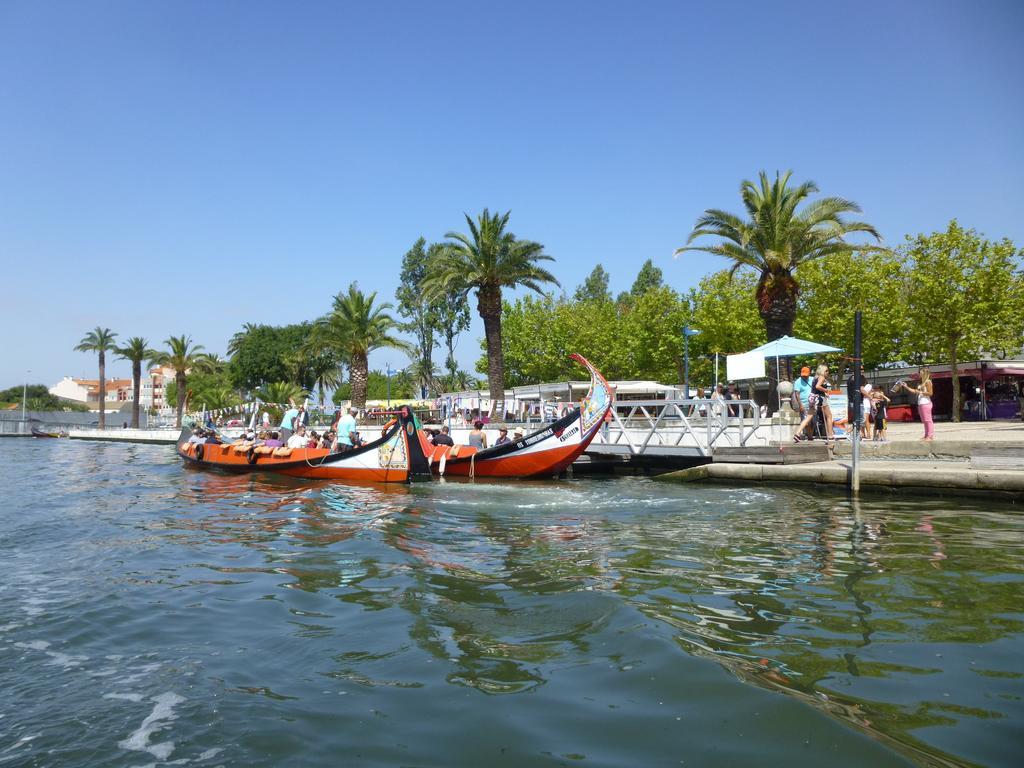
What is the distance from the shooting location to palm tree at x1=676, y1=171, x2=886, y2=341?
24.4 m

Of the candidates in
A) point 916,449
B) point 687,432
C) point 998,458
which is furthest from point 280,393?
point 998,458

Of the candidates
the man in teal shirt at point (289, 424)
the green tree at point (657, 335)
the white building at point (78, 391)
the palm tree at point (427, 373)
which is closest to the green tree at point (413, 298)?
the palm tree at point (427, 373)

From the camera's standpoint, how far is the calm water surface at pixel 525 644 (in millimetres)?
3875

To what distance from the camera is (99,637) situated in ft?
19.7

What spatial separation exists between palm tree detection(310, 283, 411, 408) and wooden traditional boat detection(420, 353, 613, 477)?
21.4 m

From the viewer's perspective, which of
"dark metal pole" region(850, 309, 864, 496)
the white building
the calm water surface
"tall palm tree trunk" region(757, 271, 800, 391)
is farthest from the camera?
the white building

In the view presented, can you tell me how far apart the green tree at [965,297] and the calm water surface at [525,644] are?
853 inches

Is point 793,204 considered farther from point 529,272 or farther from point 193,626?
point 193,626

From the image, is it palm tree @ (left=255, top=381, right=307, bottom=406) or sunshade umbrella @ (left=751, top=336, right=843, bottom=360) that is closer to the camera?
sunshade umbrella @ (left=751, top=336, right=843, bottom=360)

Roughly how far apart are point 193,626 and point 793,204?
953 inches

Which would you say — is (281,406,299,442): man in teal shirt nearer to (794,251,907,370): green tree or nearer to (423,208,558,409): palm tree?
(423,208,558,409): palm tree

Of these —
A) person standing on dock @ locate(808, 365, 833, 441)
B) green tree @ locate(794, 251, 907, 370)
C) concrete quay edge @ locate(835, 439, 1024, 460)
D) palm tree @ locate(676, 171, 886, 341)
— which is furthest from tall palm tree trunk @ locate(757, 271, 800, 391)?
concrete quay edge @ locate(835, 439, 1024, 460)

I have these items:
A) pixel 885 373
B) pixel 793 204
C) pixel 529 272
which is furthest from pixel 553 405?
pixel 885 373

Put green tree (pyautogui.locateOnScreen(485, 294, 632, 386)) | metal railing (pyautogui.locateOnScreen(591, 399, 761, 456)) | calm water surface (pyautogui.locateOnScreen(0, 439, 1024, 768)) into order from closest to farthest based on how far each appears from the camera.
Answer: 1. calm water surface (pyautogui.locateOnScreen(0, 439, 1024, 768))
2. metal railing (pyautogui.locateOnScreen(591, 399, 761, 456))
3. green tree (pyautogui.locateOnScreen(485, 294, 632, 386))
